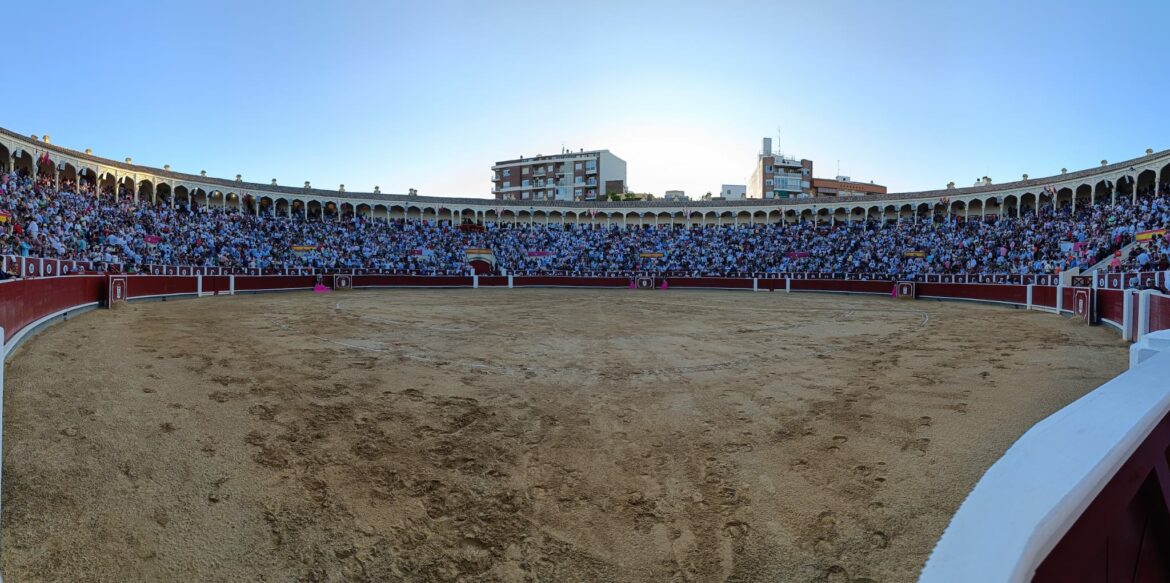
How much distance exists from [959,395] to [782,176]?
7088cm

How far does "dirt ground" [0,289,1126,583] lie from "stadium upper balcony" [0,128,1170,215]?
3661 centimetres

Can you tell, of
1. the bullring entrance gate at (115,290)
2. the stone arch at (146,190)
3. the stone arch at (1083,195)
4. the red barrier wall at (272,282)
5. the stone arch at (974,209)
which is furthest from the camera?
the stone arch at (974,209)

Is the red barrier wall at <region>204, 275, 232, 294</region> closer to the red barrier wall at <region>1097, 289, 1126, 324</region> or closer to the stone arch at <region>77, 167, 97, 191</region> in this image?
the stone arch at <region>77, 167, 97, 191</region>

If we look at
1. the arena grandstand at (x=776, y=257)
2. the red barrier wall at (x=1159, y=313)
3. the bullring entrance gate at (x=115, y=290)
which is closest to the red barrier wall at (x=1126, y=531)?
the arena grandstand at (x=776, y=257)

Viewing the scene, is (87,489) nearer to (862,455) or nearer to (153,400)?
(153,400)

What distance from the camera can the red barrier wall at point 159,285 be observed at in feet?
60.5

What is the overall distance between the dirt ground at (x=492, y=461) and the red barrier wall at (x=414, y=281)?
27.2 m

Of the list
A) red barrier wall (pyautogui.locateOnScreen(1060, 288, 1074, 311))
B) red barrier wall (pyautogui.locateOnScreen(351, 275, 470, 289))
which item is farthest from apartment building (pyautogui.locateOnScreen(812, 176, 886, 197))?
red barrier wall (pyautogui.locateOnScreen(1060, 288, 1074, 311))

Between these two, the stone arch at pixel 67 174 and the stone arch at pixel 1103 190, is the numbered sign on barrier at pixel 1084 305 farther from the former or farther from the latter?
the stone arch at pixel 67 174

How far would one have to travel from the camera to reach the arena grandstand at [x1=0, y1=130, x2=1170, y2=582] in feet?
4.02

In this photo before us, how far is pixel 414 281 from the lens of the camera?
36.3 meters

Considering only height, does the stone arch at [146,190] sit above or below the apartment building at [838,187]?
below

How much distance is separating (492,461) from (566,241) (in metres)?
45.6

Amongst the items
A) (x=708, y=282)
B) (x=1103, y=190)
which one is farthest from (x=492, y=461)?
(x=1103, y=190)
